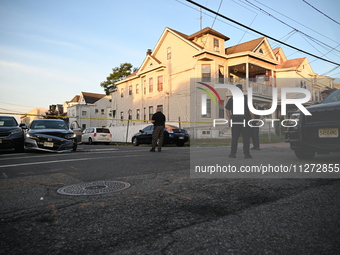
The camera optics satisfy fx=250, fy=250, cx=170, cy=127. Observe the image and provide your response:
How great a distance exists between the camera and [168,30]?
29078 millimetres

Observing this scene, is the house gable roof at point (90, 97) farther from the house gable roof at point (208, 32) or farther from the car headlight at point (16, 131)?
the car headlight at point (16, 131)

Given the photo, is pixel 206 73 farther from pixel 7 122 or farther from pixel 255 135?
pixel 7 122

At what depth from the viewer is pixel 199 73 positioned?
25.2 metres

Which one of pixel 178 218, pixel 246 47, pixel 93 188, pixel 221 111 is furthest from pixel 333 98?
pixel 246 47

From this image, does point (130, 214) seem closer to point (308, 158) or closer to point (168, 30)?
point (308, 158)

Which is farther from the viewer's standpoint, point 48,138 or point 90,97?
point 90,97

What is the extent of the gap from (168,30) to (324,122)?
2647cm

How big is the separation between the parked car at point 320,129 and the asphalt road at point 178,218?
4.96 ft

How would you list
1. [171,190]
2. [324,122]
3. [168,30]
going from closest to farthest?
[171,190]
[324,122]
[168,30]

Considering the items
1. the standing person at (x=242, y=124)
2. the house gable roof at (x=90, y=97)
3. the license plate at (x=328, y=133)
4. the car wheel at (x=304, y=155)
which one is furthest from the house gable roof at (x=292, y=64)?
the house gable roof at (x=90, y=97)

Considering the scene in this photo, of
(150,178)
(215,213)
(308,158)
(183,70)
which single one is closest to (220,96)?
(183,70)

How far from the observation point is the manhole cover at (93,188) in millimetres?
3537

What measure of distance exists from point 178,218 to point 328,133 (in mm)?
4388

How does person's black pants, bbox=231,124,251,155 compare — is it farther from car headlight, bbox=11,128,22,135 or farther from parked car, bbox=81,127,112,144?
parked car, bbox=81,127,112,144
